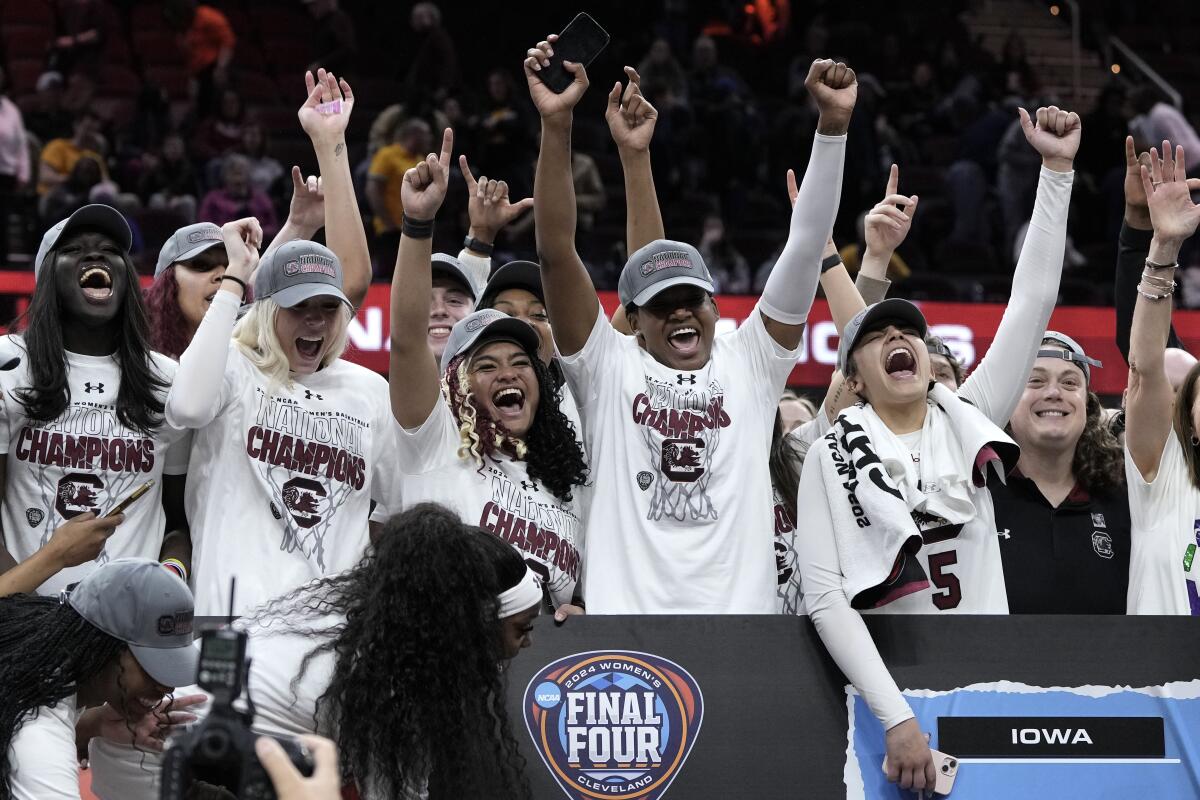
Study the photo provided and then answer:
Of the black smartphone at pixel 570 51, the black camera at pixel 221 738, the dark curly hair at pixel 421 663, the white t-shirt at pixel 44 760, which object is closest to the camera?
the black camera at pixel 221 738

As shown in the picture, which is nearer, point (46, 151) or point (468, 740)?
point (468, 740)

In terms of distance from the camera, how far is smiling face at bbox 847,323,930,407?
4.29m

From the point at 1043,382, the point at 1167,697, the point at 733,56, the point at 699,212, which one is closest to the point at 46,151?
the point at 699,212

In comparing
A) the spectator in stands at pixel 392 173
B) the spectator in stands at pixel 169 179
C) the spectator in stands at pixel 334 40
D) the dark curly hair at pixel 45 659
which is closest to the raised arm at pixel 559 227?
the dark curly hair at pixel 45 659

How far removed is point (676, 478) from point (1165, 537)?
134 centimetres

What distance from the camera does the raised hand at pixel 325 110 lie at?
4.95 meters

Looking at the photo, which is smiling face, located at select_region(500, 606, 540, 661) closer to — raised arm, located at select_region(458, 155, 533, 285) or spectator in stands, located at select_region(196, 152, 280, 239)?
raised arm, located at select_region(458, 155, 533, 285)

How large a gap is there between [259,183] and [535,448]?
7615 mm

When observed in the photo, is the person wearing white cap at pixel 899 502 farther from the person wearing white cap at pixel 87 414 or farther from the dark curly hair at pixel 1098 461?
the person wearing white cap at pixel 87 414

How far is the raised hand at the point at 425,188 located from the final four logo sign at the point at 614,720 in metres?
1.24

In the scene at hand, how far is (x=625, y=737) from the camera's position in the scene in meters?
3.93

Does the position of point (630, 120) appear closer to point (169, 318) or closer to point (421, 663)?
point (169, 318)

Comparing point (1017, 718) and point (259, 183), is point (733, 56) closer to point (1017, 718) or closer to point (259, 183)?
point (259, 183)

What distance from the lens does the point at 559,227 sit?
438 cm
